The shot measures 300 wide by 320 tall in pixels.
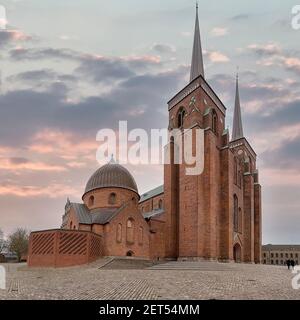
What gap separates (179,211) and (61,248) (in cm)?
1501

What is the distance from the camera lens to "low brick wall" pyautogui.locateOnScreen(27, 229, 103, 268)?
31.9m

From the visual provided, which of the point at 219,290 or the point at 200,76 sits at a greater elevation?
the point at 200,76

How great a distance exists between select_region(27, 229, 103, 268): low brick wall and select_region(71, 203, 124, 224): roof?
503 centimetres

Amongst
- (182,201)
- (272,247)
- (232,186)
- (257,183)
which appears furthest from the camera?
(272,247)

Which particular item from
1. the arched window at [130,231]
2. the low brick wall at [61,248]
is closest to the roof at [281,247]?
the arched window at [130,231]

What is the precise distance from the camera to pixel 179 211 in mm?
42000

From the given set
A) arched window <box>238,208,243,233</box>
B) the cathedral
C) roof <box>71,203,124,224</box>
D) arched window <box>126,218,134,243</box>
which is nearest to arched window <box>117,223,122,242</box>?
the cathedral

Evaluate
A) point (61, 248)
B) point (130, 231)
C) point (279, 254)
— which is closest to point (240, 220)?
point (130, 231)

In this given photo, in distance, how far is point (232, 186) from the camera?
44.4 metres

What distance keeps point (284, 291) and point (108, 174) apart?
30.6 m

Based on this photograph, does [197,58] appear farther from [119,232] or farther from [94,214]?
[119,232]

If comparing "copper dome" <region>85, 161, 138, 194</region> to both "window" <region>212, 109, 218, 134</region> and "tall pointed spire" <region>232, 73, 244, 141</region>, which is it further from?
"tall pointed spire" <region>232, 73, 244, 141</region>

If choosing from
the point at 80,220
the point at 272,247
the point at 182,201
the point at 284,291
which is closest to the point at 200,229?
the point at 182,201

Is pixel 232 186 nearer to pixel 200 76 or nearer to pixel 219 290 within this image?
pixel 200 76
